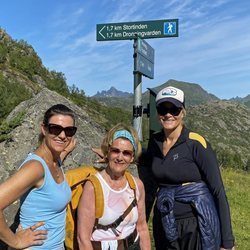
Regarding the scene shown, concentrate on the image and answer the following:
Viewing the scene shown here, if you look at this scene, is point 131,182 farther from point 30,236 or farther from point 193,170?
point 30,236

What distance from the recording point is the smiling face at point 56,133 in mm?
2982

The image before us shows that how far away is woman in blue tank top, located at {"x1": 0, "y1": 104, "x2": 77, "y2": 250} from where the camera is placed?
2584 millimetres

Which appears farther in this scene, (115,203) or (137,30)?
(137,30)

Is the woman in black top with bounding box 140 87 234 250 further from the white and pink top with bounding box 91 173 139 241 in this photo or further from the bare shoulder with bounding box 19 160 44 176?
the bare shoulder with bounding box 19 160 44 176

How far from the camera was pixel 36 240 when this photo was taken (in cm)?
281

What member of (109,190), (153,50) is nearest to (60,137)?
(109,190)

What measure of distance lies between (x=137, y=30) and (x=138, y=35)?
0.37 ft

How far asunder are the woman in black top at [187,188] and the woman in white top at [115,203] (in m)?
0.30

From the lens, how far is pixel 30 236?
280cm

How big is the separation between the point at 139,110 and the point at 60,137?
3.64m

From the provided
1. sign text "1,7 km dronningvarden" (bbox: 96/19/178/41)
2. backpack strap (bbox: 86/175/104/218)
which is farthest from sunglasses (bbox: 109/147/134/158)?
sign text "1,7 km dronningvarden" (bbox: 96/19/178/41)

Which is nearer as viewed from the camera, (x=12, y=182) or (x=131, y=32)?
(x=12, y=182)

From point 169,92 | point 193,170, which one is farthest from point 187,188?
point 169,92

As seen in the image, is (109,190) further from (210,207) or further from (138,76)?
(138,76)
